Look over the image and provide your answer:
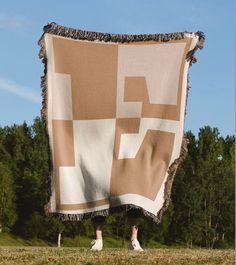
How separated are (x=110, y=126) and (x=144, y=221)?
129 feet

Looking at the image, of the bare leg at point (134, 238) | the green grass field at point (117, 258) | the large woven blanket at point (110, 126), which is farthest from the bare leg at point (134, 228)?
the green grass field at point (117, 258)

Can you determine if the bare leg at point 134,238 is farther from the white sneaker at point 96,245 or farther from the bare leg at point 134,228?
the white sneaker at point 96,245

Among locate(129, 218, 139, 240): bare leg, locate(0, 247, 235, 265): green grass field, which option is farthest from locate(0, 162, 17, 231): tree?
locate(0, 247, 235, 265): green grass field

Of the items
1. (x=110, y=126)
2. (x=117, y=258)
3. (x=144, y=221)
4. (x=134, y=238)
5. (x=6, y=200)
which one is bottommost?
(x=144, y=221)

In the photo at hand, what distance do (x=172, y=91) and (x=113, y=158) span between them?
5.83 ft

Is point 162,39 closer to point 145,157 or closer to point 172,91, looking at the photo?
point 172,91

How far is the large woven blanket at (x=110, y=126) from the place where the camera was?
13734mm

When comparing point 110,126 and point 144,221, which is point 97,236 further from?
point 144,221

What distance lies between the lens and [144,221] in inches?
2060

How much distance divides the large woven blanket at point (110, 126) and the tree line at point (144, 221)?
38.0m

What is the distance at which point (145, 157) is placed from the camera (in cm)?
1378

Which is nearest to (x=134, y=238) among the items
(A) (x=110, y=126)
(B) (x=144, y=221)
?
(A) (x=110, y=126)

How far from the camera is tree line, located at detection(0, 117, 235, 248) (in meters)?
54.8

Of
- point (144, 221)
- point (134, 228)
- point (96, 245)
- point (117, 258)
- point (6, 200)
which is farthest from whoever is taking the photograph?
point (6, 200)
